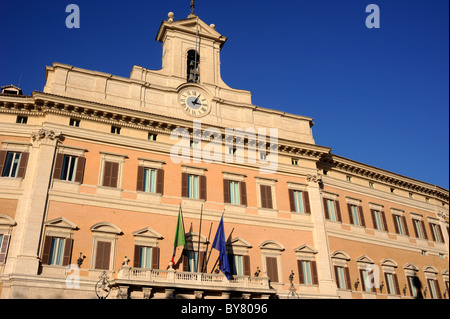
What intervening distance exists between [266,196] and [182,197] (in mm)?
5671

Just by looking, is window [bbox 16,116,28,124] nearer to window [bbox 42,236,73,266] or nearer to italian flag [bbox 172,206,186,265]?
window [bbox 42,236,73,266]

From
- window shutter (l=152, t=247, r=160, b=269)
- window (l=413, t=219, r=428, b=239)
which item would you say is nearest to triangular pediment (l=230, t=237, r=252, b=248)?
window shutter (l=152, t=247, r=160, b=269)

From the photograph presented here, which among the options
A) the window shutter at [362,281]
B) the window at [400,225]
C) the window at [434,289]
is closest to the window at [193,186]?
the window shutter at [362,281]

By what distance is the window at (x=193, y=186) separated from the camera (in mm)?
25641

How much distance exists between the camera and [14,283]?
19906 mm

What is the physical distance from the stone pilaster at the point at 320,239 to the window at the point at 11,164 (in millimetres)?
17952

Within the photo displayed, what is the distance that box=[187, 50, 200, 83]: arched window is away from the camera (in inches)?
1194

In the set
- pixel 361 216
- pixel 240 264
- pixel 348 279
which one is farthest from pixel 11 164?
pixel 361 216

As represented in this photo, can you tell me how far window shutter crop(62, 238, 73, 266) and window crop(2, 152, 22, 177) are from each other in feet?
15.5

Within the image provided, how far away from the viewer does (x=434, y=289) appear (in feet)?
107

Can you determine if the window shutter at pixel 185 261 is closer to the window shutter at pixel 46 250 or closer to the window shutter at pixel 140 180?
the window shutter at pixel 140 180
